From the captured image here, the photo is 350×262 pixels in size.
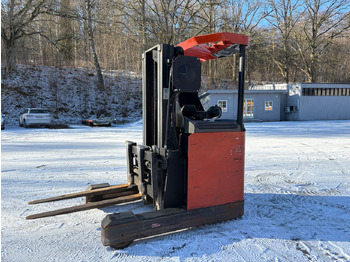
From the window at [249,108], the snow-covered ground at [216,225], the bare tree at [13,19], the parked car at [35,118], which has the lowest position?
the snow-covered ground at [216,225]

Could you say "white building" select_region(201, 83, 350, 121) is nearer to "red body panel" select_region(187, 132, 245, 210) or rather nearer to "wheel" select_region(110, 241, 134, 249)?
"red body panel" select_region(187, 132, 245, 210)

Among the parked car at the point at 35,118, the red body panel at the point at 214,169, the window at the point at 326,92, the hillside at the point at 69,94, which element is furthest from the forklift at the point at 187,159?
the window at the point at 326,92

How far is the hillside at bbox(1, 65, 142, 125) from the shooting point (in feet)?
79.3

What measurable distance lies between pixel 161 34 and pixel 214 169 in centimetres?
2722

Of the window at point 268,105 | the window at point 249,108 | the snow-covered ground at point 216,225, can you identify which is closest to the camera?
the snow-covered ground at point 216,225

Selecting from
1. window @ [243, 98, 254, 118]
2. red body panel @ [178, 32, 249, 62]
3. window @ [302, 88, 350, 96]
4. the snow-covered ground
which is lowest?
the snow-covered ground

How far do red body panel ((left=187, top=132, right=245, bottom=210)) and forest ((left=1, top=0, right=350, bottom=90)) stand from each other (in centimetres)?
2515

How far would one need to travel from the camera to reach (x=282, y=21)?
125 feet

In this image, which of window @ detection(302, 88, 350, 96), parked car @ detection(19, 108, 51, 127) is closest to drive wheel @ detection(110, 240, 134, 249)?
parked car @ detection(19, 108, 51, 127)

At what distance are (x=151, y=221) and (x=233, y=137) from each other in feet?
4.67

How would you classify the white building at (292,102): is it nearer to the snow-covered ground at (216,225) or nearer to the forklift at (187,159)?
the snow-covered ground at (216,225)

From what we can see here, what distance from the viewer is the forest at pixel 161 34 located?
27.6 metres

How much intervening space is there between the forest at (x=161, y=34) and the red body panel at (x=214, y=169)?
25152 mm

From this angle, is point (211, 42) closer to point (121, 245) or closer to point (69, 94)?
point (121, 245)
